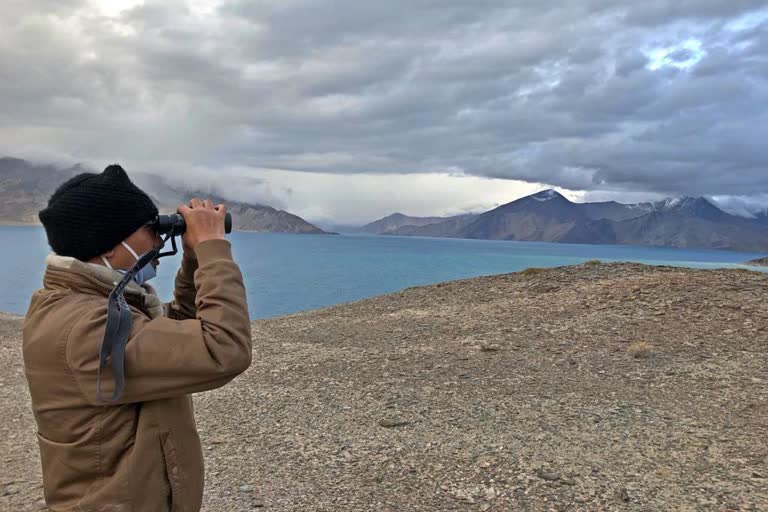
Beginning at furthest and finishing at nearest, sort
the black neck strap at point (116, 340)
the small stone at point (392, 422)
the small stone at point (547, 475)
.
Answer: the small stone at point (392, 422)
the small stone at point (547, 475)
the black neck strap at point (116, 340)

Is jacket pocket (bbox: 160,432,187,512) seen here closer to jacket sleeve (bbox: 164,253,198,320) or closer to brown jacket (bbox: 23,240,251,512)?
brown jacket (bbox: 23,240,251,512)

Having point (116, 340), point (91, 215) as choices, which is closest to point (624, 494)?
point (116, 340)

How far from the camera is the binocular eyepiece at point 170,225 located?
6.24ft

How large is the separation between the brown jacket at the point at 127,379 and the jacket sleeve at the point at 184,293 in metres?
0.30

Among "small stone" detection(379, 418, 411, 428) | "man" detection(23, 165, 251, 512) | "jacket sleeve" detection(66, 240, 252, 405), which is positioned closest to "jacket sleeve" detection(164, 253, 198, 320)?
"man" detection(23, 165, 251, 512)

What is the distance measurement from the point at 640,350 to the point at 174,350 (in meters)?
8.91

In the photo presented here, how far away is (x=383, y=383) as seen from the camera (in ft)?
27.6

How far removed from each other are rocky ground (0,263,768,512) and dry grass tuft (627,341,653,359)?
0.14 feet

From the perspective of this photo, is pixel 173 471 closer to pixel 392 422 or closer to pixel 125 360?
pixel 125 360

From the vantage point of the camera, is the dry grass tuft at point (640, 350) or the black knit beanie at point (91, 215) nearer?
the black knit beanie at point (91, 215)

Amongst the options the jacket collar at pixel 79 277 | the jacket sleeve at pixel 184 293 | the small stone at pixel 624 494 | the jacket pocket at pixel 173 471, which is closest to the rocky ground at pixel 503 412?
the small stone at pixel 624 494

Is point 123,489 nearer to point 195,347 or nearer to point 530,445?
point 195,347

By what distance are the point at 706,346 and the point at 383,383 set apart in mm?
5173

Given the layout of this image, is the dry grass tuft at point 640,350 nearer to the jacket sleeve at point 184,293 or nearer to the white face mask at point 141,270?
the jacket sleeve at point 184,293
